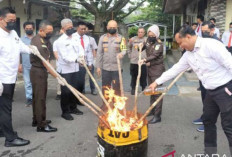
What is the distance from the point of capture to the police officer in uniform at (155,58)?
16.3ft

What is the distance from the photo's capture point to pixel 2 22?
3.78m

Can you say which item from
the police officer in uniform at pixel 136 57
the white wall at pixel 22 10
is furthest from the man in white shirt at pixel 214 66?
the white wall at pixel 22 10

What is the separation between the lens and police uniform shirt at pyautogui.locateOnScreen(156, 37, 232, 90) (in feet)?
9.61

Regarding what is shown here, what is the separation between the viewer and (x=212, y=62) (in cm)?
303

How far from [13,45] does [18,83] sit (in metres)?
4.87

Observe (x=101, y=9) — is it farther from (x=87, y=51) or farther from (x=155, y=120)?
(x=155, y=120)

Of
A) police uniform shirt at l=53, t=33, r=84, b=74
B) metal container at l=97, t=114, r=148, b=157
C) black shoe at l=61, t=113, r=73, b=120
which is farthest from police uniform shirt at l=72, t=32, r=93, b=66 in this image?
metal container at l=97, t=114, r=148, b=157

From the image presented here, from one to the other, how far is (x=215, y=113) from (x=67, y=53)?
3.18 m

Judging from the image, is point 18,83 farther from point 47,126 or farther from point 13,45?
point 13,45

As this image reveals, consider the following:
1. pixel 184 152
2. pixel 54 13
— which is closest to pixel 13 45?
pixel 184 152

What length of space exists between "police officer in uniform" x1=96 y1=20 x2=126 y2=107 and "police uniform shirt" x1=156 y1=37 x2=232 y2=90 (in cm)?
243

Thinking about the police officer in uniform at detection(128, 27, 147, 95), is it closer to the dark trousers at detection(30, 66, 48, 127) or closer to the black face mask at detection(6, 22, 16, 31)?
the dark trousers at detection(30, 66, 48, 127)

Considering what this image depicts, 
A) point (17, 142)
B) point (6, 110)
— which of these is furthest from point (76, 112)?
point (6, 110)

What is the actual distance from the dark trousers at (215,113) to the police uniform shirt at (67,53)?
282cm
